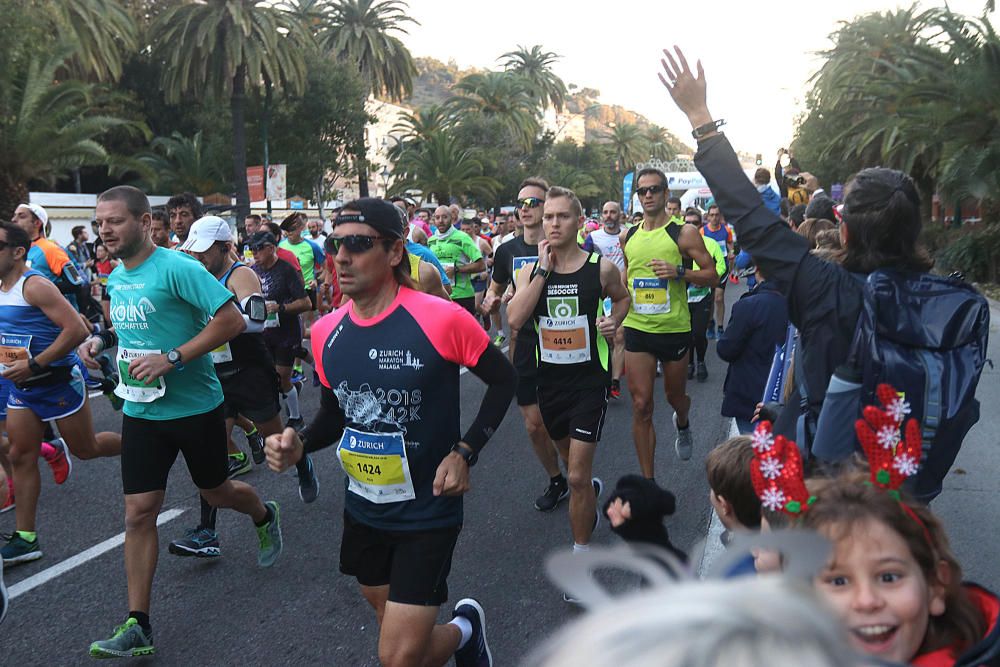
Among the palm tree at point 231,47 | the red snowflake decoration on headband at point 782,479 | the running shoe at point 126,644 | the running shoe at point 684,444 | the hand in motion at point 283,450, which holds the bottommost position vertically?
the running shoe at point 126,644

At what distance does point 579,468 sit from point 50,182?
27382 millimetres

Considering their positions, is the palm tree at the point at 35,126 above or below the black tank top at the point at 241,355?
above

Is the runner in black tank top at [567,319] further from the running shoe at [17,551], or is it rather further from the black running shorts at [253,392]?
the running shoe at [17,551]

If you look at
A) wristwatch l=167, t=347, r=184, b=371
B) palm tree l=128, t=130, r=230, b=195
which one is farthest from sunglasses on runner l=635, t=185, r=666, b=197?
palm tree l=128, t=130, r=230, b=195

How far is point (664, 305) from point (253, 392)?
3037mm

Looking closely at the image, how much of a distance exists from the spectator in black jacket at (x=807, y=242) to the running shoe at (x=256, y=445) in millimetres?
5059

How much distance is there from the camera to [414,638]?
2764 mm

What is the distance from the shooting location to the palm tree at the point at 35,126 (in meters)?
21.6

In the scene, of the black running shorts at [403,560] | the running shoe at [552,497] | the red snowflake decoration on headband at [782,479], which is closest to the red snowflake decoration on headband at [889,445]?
the red snowflake decoration on headband at [782,479]

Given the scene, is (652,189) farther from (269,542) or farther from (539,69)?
(539,69)

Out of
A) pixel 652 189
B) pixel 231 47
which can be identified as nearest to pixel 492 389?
pixel 652 189

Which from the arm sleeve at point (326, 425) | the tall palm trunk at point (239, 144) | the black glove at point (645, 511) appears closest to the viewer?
the black glove at point (645, 511)

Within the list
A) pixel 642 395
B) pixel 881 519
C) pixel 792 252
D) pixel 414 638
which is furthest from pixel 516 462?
pixel 881 519

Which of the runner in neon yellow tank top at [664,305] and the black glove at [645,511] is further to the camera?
the runner in neon yellow tank top at [664,305]
